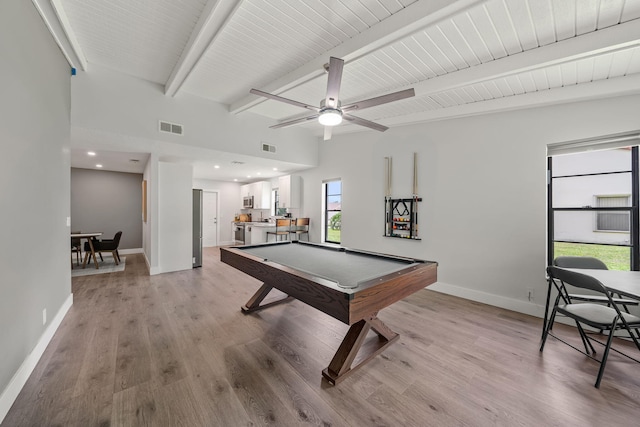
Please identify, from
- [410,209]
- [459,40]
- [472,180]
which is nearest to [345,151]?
[410,209]

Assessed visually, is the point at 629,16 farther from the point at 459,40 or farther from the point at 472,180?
the point at 472,180

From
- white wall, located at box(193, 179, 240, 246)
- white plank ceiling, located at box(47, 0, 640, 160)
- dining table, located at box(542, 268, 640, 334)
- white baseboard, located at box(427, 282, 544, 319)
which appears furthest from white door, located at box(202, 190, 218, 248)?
dining table, located at box(542, 268, 640, 334)

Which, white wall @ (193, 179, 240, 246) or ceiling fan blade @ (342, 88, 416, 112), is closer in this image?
ceiling fan blade @ (342, 88, 416, 112)

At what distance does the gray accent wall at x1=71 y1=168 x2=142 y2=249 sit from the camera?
6527 mm

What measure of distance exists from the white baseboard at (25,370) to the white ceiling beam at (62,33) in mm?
2858

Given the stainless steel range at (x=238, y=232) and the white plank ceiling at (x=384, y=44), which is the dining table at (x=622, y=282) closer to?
the white plank ceiling at (x=384, y=44)

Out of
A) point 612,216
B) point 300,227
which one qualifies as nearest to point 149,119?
point 300,227

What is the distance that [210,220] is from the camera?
8258 mm

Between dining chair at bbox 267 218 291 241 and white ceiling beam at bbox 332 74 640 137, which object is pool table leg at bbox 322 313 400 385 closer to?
white ceiling beam at bbox 332 74 640 137

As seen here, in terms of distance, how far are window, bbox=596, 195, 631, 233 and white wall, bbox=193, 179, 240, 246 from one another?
29.0ft

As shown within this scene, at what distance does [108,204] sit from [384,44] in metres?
8.20

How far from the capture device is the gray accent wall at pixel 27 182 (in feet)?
5.16

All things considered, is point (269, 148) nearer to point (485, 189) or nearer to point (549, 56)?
point (485, 189)

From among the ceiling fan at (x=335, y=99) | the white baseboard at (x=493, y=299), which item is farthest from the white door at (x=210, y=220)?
the white baseboard at (x=493, y=299)
